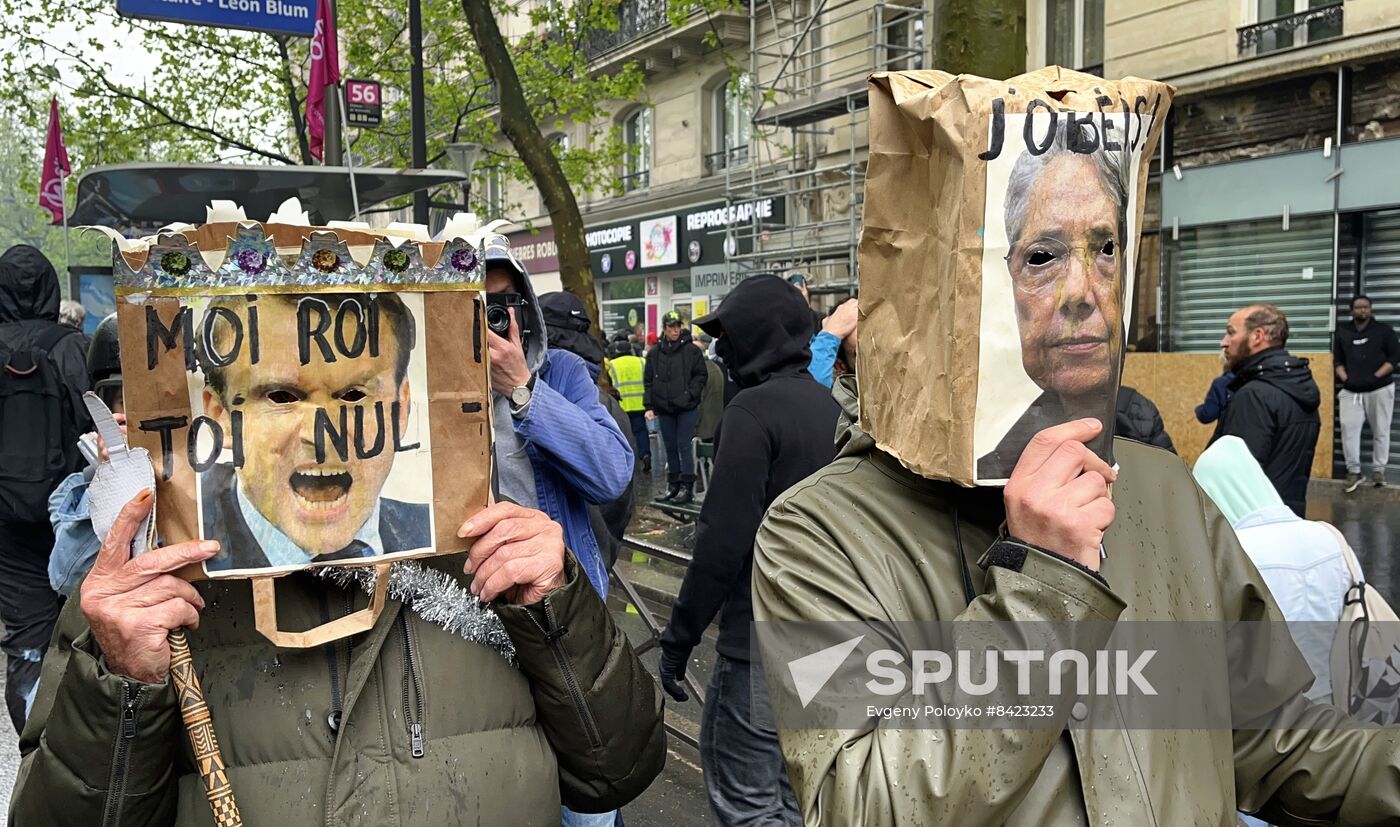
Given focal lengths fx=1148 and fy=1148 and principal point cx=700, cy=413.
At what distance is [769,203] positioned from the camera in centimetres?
2098

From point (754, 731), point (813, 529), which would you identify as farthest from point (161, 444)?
point (754, 731)

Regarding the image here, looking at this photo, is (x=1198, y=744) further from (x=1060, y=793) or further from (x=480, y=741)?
(x=480, y=741)

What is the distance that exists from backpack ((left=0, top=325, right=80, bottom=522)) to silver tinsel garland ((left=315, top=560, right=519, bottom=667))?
12.4 ft

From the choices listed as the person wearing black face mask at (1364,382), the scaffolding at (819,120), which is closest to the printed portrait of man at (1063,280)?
the person wearing black face mask at (1364,382)

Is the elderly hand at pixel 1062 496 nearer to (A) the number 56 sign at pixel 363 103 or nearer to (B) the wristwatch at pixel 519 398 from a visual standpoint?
(B) the wristwatch at pixel 519 398

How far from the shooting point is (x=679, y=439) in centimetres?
1304

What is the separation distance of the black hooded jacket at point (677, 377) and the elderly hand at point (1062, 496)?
448 inches

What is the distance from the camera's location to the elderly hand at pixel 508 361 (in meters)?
2.72

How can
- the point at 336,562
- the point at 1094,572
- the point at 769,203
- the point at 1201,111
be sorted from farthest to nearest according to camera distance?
the point at 769,203 → the point at 1201,111 → the point at 336,562 → the point at 1094,572

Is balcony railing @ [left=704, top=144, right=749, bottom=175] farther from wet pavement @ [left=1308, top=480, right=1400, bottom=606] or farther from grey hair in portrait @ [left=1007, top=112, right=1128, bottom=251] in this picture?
grey hair in portrait @ [left=1007, top=112, right=1128, bottom=251]

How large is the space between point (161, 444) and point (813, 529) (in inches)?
37.6

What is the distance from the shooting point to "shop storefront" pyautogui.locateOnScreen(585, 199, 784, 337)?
22406mm

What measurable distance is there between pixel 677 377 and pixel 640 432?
2.33 m

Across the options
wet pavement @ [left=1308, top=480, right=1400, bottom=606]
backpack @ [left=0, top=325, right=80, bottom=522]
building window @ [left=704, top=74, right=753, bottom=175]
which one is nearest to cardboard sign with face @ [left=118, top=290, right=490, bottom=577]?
backpack @ [left=0, top=325, right=80, bottom=522]
